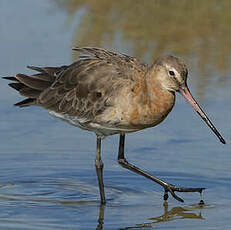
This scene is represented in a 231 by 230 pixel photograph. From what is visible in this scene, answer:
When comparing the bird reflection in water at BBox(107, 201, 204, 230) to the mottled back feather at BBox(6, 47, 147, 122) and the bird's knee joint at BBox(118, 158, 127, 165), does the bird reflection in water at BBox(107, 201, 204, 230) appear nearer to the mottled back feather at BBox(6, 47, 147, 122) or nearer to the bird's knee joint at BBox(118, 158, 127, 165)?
the bird's knee joint at BBox(118, 158, 127, 165)

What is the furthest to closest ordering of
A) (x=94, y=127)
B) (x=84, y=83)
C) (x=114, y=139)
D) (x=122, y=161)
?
(x=114, y=139) → (x=122, y=161) → (x=84, y=83) → (x=94, y=127)

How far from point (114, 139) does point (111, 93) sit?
1930mm

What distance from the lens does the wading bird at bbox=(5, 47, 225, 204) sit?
29.5ft

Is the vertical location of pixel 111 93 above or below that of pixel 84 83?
below

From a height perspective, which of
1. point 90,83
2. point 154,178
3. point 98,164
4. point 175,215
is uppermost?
point 90,83

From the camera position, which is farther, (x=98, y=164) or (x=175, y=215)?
(x=98, y=164)

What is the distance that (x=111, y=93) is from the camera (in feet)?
30.4

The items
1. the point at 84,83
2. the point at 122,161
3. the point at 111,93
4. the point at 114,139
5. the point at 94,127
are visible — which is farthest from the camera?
the point at 114,139

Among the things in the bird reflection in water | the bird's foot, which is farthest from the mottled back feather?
the bird reflection in water

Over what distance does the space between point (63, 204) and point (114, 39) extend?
Answer: 18.0 ft

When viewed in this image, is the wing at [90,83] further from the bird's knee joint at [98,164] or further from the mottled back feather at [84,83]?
the bird's knee joint at [98,164]

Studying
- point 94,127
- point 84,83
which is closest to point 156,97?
point 94,127

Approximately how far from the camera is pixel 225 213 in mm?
8820

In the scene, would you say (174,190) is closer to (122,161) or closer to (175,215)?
(175,215)
